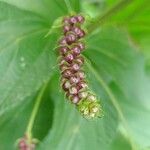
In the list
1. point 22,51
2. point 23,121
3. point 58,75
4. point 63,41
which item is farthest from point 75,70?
point 23,121

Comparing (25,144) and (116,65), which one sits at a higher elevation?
(116,65)

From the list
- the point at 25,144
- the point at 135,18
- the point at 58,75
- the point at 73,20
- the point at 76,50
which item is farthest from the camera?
the point at 135,18

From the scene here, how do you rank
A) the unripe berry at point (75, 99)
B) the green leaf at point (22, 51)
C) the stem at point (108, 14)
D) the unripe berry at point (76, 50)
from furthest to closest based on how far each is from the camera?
the stem at point (108, 14), the green leaf at point (22, 51), the unripe berry at point (76, 50), the unripe berry at point (75, 99)

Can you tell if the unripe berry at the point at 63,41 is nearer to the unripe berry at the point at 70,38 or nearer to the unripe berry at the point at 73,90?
the unripe berry at the point at 70,38

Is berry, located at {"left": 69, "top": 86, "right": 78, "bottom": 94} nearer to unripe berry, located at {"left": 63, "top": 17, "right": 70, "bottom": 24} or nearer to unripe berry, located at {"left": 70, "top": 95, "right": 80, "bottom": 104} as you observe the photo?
unripe berry, located at {"left": 70, "top": 95, "right": 80, "bottom": 104}

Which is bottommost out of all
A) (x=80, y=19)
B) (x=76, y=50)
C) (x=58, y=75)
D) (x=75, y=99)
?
(x=75, y=99)

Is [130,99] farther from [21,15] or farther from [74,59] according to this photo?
[74,59]

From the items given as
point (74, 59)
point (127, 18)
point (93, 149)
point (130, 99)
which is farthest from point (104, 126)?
point (74, 59)

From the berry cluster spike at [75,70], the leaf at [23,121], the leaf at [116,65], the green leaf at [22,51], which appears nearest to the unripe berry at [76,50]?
the berry cluster spike at [75,70]

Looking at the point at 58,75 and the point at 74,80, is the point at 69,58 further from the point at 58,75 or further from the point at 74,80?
the point at 58,75
